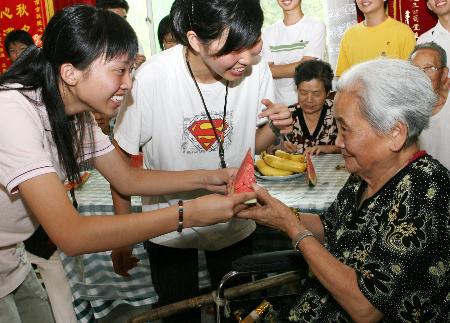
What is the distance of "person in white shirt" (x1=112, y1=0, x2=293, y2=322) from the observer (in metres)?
1.71

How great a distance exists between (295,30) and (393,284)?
3.40m

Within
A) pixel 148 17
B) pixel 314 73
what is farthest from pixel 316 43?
pixel 148 17

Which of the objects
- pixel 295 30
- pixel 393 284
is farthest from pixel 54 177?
pixel 295 30

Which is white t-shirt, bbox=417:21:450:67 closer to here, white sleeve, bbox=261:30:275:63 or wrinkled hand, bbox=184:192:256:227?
white sleeve, bbox=261:30:275:63

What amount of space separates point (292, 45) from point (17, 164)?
11.4 ft

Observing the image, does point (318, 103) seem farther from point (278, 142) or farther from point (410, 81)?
point (410, 81)

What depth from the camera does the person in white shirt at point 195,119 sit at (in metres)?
1.71

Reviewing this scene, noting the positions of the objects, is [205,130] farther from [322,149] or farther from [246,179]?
[322,149]

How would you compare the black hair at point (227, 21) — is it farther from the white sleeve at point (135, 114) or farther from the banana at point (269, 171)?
the banana at point (269, 171)

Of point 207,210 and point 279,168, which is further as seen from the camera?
point 279,168

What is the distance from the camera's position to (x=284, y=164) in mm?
2758

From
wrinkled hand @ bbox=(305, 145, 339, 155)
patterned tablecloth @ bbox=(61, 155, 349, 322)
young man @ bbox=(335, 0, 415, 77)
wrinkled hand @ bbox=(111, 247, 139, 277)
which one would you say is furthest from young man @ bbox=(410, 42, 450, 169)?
wrinkled hand @ bbox=(111, 247, 139, 277)

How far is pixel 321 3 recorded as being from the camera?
5.25 meters

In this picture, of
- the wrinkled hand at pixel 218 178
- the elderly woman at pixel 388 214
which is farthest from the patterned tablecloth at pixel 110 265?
the elderly woman at pixel 388 214
